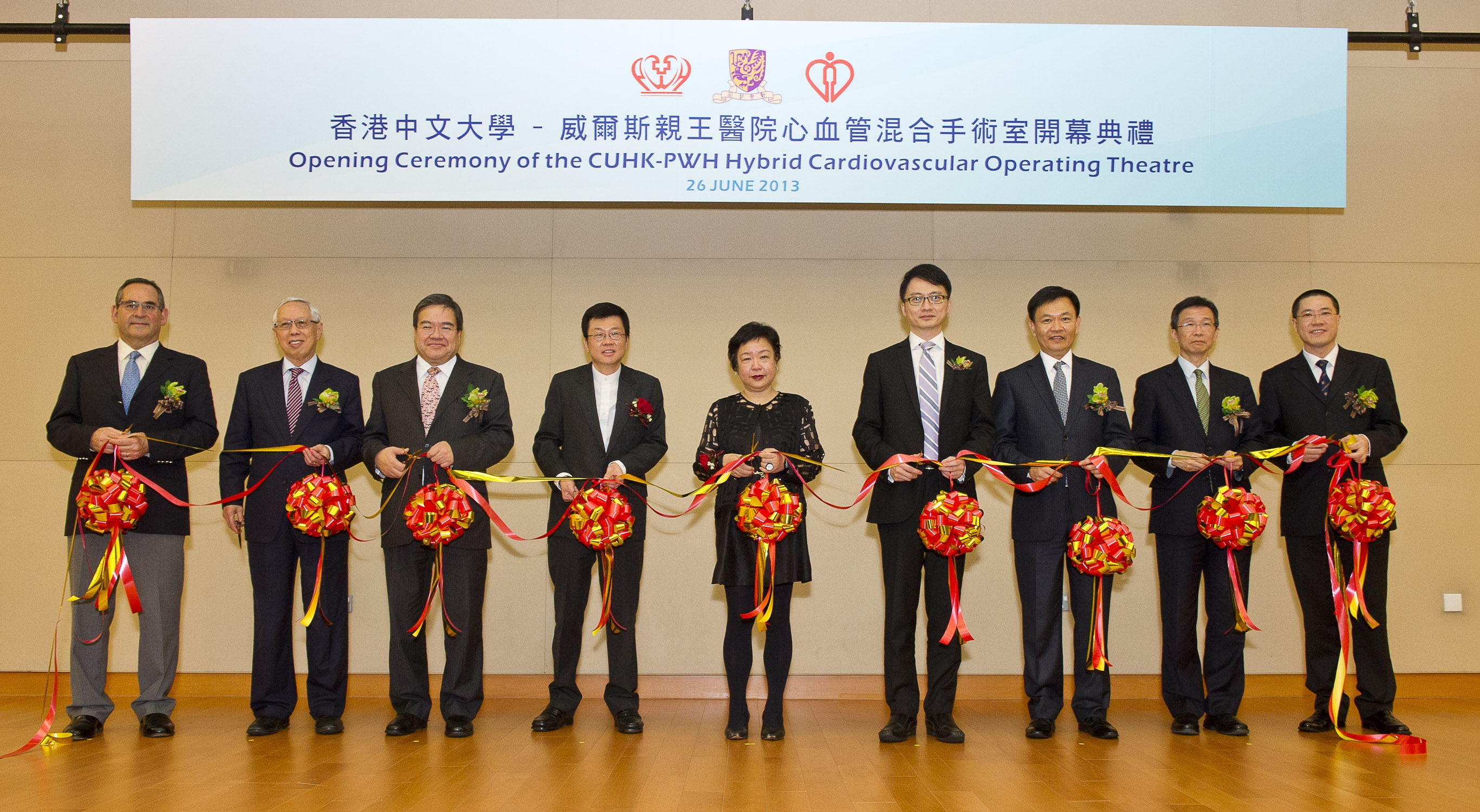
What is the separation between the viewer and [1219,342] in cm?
551

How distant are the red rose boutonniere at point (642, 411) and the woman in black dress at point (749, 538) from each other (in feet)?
0.94

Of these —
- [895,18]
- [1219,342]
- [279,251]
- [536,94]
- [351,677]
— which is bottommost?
[351,677]

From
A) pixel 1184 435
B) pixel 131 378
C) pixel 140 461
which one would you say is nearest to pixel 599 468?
pixel 140 461

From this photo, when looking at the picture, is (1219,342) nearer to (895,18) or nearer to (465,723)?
(895,18)

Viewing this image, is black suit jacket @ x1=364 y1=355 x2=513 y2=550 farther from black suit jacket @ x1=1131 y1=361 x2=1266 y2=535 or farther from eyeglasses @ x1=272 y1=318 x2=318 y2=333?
black suit jacket @ x1=1131 y1=361 x2=1266 y2=535

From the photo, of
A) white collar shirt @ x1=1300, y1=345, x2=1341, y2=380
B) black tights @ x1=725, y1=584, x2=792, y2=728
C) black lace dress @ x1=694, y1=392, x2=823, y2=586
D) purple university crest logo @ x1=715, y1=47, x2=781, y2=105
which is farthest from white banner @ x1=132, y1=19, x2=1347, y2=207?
black tights @ x1=725, y1=584, x2=792, y2=728

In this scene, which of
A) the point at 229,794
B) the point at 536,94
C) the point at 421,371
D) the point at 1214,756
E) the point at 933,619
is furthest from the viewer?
the point at 536,94

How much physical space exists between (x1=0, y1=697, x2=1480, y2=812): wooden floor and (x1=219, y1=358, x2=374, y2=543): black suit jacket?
98 centimetres

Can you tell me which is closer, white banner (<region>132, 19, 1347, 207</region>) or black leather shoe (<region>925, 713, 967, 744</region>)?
A: black leather shoe (<region>925, 713, 967, 744</region>)

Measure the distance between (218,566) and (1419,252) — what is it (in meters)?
7.20

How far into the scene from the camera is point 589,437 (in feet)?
13.9

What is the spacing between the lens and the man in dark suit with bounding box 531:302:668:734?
13.7 feet

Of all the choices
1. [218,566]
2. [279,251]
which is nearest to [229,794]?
[218,566]

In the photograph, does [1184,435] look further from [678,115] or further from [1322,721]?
[678,115]
